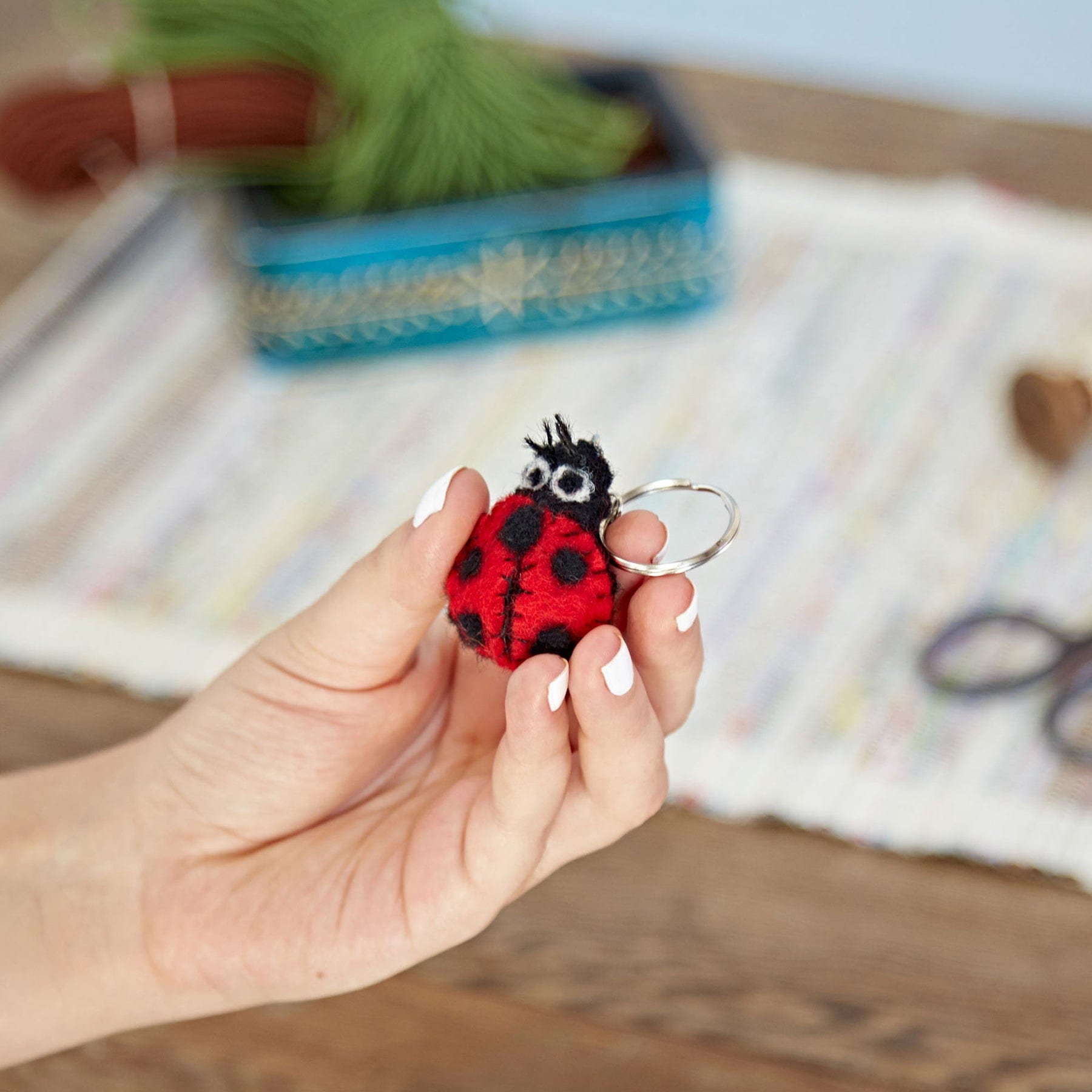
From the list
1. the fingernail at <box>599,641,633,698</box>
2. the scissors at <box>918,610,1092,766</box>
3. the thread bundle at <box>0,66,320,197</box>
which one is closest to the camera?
the fingernail at <box>599,641,633,698</box>

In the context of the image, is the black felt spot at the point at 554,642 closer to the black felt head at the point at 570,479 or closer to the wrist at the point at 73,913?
the black felt head at the point at 570,479

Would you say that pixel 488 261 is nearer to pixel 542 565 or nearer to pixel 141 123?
pixel 141 123

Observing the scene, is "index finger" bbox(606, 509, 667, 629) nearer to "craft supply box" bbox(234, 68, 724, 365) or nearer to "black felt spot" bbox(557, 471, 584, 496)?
"black felt spot" bbox(557, 471, 584, 496)

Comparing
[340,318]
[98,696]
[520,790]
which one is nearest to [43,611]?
[98,696]

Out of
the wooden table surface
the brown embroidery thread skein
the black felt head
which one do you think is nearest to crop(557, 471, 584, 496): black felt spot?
the black felt head

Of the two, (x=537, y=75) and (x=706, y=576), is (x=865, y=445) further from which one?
(x=537, y=75)

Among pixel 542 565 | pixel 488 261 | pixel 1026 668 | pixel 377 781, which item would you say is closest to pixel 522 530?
pixel 542 565

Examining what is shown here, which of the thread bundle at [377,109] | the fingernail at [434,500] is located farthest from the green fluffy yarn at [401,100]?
the fingernail at [434,500]
